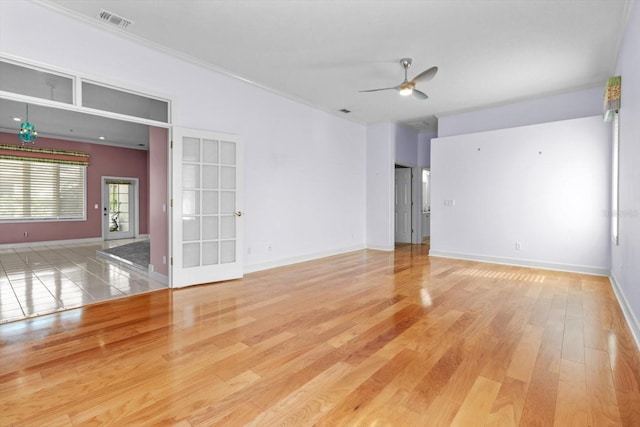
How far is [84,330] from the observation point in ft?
9.30

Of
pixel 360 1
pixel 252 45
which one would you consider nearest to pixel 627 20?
pixel 360 1

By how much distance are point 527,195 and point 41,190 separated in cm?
1175

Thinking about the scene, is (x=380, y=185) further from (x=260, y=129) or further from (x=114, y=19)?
(x=114, y=19)

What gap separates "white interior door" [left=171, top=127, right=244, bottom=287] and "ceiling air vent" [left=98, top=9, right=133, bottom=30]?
1.24 meters

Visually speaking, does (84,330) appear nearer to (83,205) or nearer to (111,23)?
(111,23)

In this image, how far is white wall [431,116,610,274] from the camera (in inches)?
198

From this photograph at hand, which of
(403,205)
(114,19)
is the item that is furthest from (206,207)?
(403,205)

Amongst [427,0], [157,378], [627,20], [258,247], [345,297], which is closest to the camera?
[157,378]

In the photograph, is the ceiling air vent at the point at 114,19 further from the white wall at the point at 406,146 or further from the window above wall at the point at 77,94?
the white wall at the point at 406,146

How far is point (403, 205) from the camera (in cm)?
890

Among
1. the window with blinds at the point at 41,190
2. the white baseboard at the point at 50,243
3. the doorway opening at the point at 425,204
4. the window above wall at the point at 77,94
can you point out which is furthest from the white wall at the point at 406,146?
the white baseboard at the point at 50,243

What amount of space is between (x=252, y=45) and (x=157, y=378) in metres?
3.80

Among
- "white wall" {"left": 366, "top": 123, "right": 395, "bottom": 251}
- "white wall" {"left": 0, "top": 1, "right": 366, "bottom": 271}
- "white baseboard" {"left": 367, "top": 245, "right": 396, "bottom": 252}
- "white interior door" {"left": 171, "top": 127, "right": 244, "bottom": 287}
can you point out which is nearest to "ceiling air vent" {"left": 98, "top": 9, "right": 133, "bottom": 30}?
"white wall" {"left": 0, "top": 1, "right": 366, "bottom": 271}

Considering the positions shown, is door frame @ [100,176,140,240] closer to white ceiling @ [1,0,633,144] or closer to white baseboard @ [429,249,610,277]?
white ceiling @ [1,0,633,144]
